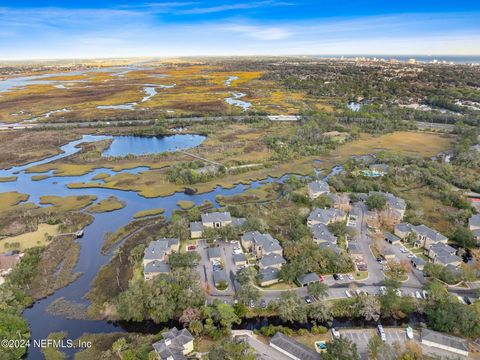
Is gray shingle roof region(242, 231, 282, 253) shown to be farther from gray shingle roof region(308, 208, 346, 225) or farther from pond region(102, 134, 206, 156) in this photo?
pond region(102, 134, 206, 156)

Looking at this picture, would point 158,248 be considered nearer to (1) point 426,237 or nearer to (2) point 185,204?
(2) point 185,204

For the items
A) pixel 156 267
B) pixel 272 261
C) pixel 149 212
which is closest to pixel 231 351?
pixel 272 261

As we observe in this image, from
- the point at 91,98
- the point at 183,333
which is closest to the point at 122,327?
the point at 183,333

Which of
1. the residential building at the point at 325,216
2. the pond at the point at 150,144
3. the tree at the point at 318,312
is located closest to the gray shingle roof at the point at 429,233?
the residential building at the point at 325,216

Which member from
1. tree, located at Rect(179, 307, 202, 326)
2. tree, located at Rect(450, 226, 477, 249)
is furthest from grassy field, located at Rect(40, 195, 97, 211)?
tree, located at Rect(450, 226, 477, 249)

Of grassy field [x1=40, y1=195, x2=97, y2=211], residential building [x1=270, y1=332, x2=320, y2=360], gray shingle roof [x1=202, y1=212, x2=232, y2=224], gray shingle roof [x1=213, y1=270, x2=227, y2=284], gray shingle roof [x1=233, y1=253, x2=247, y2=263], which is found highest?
gray shingle roof [x1=202, y1=212, x2=232, y2=224]

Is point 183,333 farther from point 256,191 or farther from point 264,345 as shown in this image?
point 256,191

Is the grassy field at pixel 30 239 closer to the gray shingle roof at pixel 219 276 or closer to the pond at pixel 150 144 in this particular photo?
the gray shingle roof at pixel 219 276
